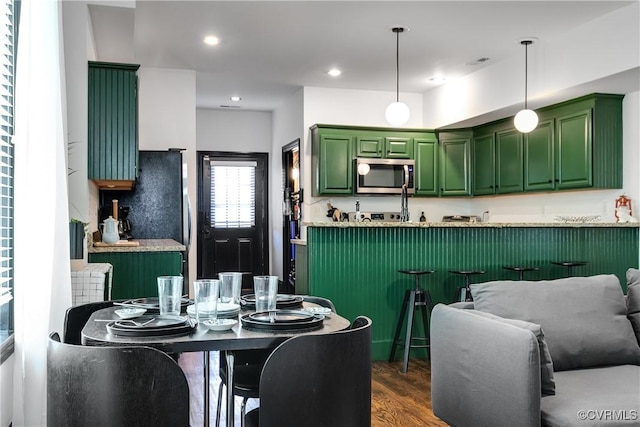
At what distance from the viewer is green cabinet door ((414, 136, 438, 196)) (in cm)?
723

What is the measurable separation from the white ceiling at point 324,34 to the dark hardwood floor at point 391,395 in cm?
258

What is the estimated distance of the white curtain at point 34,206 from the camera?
234 centimetres

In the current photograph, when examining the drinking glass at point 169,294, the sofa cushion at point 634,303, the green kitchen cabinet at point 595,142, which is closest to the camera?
the drinking glass at point 169,294

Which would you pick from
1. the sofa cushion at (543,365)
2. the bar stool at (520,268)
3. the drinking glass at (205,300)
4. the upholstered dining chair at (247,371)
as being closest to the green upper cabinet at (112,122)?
the upholstered dining chair at (247,371)

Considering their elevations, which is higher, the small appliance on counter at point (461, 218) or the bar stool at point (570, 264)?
the small appliance on counter at point (461, 218)

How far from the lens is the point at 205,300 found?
1911mm

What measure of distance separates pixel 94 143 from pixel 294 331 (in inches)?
110

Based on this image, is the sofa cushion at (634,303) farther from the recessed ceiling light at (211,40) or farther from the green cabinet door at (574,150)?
the recessed ceiling light at (211,40)

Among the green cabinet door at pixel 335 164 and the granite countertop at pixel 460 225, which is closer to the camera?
the granite countertop at pixel 460 225

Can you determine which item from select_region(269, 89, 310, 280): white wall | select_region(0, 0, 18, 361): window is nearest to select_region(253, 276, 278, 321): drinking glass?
select_region(0, 0, 18, 361): window

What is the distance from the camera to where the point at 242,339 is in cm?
172

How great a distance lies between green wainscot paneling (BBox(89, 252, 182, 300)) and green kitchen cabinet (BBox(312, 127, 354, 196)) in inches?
120

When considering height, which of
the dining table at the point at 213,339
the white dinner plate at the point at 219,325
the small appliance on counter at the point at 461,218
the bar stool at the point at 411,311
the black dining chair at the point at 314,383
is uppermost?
the small appliance on counter at the point at 461,218

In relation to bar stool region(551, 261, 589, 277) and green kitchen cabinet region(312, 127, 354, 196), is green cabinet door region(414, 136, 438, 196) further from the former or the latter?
bar stool region(551, 261, 589, 277)
